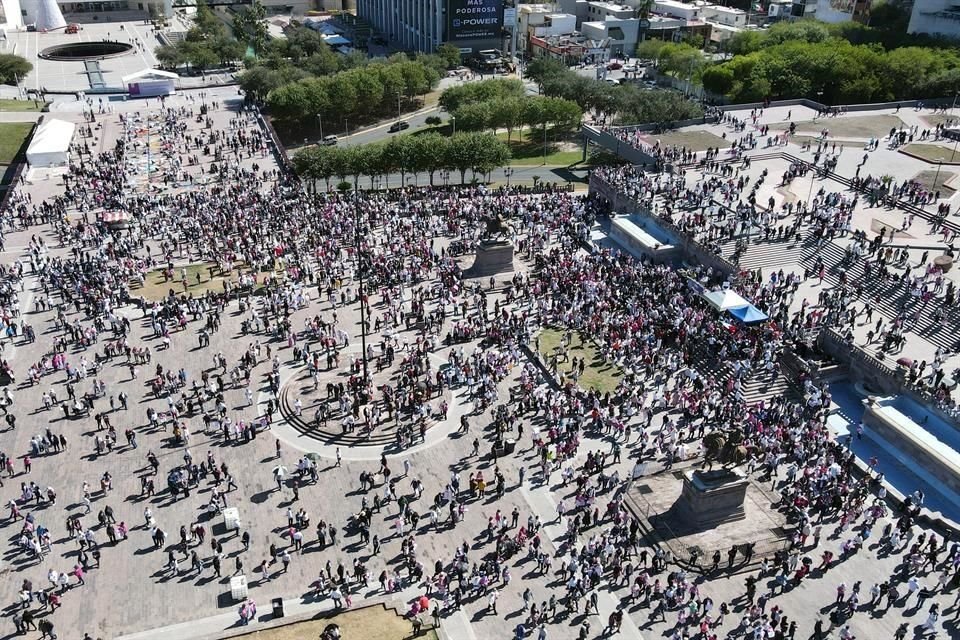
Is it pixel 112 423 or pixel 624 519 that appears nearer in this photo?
pixel 624 519

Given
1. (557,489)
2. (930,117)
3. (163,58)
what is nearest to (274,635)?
(557,489)

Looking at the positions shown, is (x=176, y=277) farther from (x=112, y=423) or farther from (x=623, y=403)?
(x=623, y=403)

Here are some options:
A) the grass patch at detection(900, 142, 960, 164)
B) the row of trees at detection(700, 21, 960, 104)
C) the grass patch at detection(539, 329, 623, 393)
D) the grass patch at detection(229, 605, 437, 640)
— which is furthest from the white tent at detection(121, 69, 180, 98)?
the grass patch at detection(229, 605, 437, 640)

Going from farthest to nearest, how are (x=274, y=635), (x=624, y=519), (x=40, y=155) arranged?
(x=40, y=155), (x=624, y=519), (x=274, y=635)

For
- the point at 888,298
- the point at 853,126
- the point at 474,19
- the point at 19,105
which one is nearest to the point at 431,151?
the point at 888,298

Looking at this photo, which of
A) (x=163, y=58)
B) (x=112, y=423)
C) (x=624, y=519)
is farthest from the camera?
(x=163, y=58)

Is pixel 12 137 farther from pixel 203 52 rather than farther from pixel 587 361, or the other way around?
pixel 587 361

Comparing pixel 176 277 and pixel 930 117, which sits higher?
pixel 930 117
